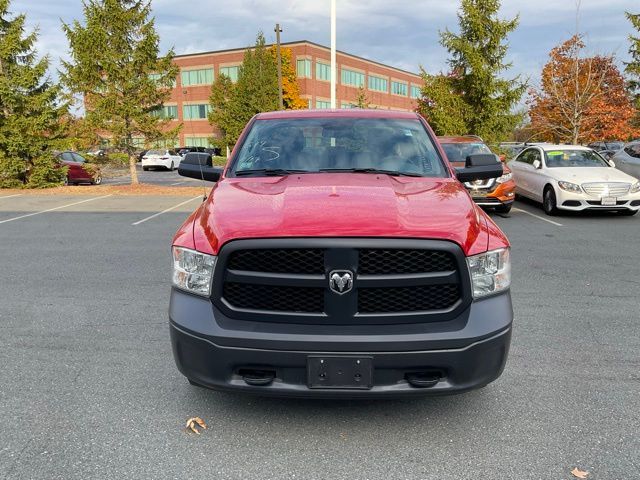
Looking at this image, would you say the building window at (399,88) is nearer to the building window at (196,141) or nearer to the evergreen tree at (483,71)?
the building window at (196,141)

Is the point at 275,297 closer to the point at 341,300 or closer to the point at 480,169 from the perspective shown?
the point at 341,300

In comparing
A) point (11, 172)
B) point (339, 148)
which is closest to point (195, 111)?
point (11, 172)

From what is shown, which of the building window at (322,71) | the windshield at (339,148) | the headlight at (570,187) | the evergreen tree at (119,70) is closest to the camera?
the windshield at (339,148)

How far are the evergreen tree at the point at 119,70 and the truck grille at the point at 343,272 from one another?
1779 cm

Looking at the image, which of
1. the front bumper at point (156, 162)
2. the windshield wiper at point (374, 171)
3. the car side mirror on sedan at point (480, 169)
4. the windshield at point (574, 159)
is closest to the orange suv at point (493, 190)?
the windshield at point (574, 159)

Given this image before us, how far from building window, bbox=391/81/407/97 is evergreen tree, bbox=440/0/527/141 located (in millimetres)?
55161

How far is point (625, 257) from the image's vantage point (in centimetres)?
763

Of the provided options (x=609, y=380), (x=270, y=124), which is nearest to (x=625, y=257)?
(x=609, y=380)

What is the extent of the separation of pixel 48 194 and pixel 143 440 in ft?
58.3

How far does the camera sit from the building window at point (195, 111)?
193 feet

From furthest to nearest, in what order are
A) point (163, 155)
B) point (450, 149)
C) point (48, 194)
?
point (163, 155) → point (48, 194) → point (450, 149)

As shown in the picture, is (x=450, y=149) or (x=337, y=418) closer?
(x=337, y=418)

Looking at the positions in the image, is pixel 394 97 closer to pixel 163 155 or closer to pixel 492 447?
pixel 163 155

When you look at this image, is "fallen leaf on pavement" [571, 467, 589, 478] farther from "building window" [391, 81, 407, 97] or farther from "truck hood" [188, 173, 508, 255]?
"building window" [391, 81, 407, 97]
